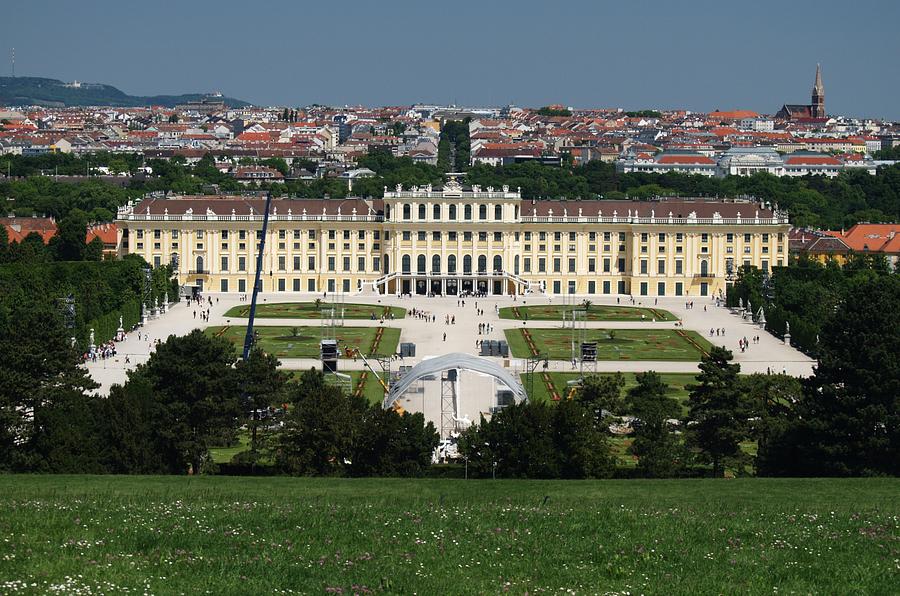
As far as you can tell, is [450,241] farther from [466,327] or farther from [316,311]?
[466,327]

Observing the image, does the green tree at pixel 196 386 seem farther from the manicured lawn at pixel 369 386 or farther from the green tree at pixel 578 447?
the manicured lawn at pixel 369 386

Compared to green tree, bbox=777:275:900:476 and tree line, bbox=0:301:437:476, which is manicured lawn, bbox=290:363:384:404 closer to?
tree line, bbox=0:301:437:476

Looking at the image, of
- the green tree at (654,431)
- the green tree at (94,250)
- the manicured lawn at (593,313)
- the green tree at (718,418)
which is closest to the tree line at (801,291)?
the manicured lawn at (593,313)

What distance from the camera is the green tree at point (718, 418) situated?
39.3 metres

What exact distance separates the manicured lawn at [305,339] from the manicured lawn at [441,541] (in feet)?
127

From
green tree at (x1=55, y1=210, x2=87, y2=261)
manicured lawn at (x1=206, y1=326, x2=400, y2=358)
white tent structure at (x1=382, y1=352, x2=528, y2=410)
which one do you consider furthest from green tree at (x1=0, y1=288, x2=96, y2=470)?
green tree at (x1=55, y1=210, x2=87, y2=261)

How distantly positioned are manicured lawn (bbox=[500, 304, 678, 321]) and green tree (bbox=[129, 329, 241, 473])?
4161 cm

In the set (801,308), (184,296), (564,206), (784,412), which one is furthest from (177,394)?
(564,206)

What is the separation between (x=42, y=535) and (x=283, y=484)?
825 cm

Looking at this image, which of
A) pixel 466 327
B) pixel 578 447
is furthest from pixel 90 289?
pixel 578 447

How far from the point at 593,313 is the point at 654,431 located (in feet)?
155

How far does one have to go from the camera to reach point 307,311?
86125 mm

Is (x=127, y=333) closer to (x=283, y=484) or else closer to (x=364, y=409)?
(x=364, y=409)

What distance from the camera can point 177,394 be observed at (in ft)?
136
